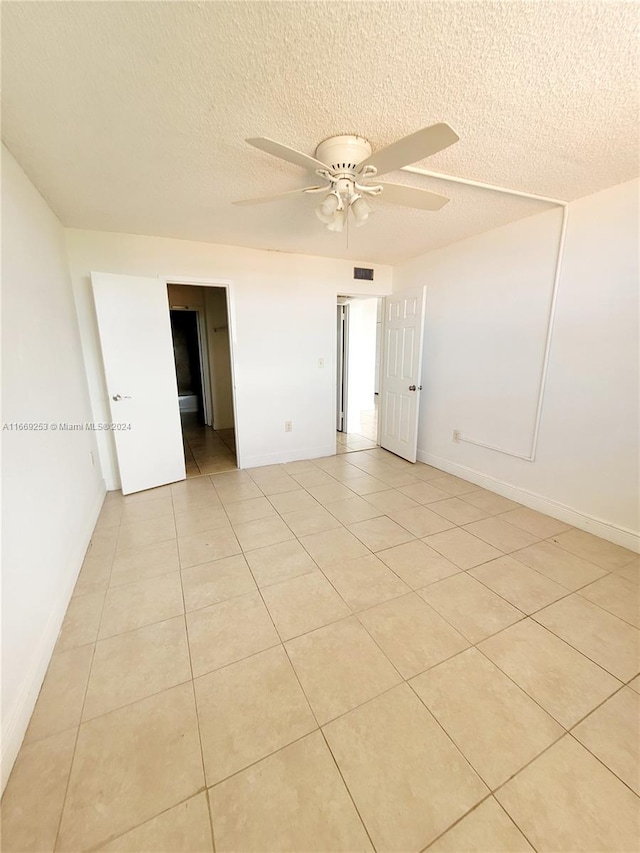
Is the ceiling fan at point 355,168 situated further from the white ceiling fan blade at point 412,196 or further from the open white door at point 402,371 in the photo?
the open white door at point 402,371

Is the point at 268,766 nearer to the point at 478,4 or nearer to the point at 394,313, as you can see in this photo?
the point at 478,4

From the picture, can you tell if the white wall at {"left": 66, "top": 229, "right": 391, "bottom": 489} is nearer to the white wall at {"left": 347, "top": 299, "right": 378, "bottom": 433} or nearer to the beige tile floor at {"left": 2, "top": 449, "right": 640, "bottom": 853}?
the white wall at {"left": 347, "top": 299, "right": 378, "bottom": 433}

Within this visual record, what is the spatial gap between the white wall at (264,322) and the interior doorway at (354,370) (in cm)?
70

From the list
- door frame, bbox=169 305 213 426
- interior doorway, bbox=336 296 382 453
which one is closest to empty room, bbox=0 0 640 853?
interior doorway, bbox=336 296 382 453

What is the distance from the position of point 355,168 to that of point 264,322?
209 cm

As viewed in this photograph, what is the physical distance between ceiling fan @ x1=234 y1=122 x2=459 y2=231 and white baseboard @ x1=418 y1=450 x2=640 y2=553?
237cm

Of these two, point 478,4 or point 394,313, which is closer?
point 478,4

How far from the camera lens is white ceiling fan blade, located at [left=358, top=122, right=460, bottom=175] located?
3.86 feet

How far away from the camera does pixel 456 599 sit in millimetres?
1808

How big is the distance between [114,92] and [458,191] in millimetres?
1930

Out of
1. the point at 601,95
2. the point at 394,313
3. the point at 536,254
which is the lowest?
the point at 394,313

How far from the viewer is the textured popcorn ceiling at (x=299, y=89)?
1.06m

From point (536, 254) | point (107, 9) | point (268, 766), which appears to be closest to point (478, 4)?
point (107, 9)

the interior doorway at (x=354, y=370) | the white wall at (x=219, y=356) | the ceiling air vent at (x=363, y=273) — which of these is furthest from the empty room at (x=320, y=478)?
the white wall at (x=219, y=356)
